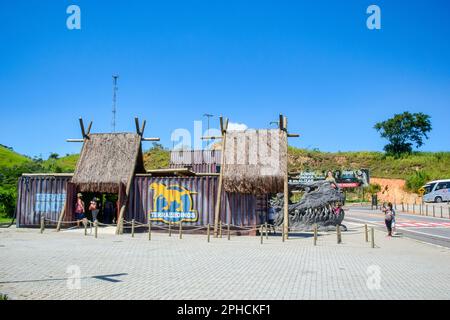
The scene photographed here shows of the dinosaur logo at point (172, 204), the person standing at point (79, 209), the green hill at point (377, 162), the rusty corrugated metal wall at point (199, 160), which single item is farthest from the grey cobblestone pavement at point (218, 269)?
the green hill at point (377, 162)

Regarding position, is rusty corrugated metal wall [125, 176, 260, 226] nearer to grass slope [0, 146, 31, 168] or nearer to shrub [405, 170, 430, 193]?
grass slope [0, 146, 31, 168]

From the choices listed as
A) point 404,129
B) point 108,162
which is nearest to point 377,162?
point 404,129

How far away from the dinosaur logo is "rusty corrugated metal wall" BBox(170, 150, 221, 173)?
56.1 feet

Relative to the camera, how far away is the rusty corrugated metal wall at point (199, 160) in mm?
36719

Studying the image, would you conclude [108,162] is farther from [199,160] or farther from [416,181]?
[416,181]

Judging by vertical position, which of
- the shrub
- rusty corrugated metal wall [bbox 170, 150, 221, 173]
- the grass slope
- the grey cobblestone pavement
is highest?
the grass slope

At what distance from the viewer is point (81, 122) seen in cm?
2133

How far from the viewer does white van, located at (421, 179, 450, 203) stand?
1673 inches

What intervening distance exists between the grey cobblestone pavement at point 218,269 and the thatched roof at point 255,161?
2.83m

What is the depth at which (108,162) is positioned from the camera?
799 inches

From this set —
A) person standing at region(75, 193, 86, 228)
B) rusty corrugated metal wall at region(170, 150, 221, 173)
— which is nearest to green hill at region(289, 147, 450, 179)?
rusty corrugated metal wall at region(170, 150, 221, 173)

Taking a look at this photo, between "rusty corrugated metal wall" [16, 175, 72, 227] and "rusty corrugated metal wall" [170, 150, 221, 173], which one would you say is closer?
"rusty corrugated metal wall" [16, 175, 72, 227]
